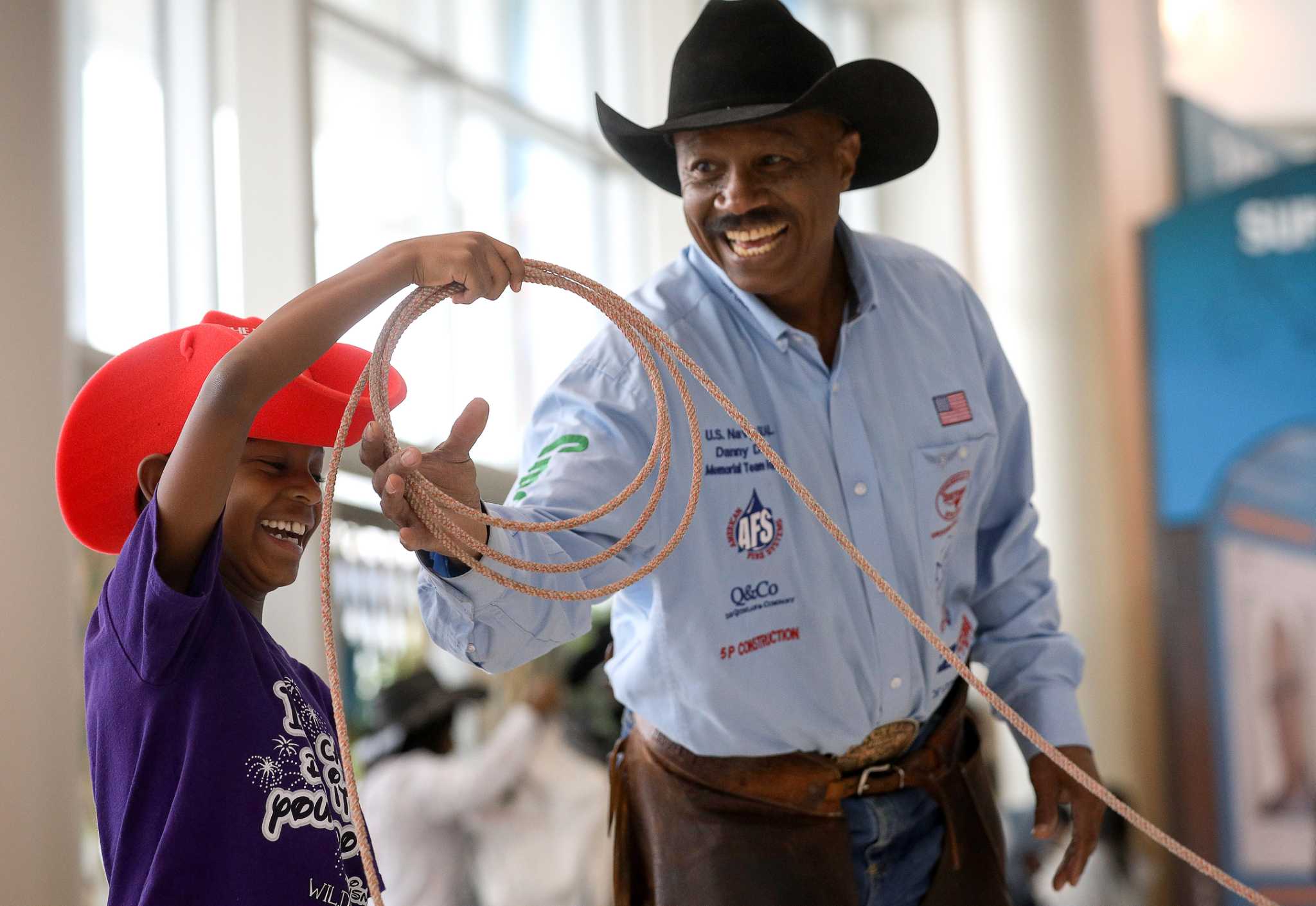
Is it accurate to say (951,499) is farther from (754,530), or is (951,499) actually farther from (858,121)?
(858,121)

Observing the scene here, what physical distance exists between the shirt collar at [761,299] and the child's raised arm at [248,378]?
0.64 m

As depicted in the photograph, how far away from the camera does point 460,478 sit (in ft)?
4.53

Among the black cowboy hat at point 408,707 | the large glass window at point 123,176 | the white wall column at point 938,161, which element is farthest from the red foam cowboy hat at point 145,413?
the white wall column at point 938,161

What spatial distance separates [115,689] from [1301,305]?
4.97m

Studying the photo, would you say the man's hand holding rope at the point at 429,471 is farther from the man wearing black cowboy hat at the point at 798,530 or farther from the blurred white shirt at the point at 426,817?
the blurred white shirt at the point at 426,817

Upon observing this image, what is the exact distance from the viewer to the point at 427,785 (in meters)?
3.48

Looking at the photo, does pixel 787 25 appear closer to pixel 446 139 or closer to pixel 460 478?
pixel 460 478

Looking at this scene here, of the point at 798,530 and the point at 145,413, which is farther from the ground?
the point at 145,413

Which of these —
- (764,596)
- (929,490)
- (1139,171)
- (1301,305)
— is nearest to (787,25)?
(929,490)

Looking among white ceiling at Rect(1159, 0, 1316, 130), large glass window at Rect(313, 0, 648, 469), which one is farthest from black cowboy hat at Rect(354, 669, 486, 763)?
white ceiling at Rect(1159, 0, 1316, 130)

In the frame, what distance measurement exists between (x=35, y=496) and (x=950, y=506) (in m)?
1.40

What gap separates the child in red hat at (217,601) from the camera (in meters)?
1.25

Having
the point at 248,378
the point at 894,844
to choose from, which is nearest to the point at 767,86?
the point at 248,378

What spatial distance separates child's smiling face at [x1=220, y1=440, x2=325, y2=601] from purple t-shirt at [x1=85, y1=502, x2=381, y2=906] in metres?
0.09
